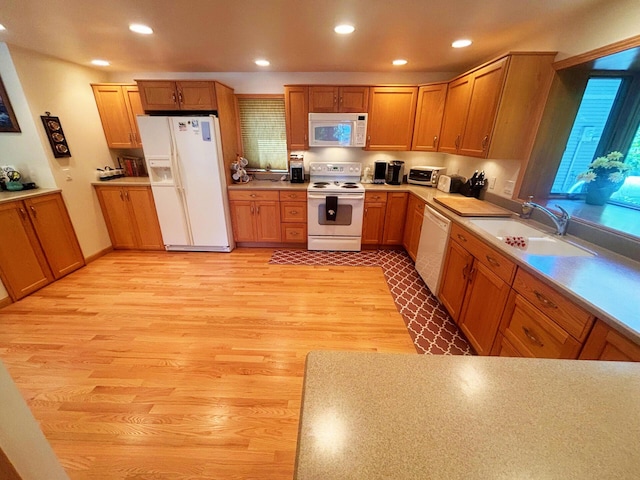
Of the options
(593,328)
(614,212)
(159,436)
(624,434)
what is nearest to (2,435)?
(159,436)

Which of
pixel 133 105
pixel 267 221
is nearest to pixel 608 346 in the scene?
pixel 267 221

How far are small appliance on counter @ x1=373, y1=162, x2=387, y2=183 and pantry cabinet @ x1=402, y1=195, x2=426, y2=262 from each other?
0.59 metres

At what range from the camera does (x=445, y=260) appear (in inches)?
91.9

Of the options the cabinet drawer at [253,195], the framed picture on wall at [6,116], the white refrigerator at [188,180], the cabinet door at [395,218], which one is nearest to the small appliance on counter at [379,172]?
the cabinet door at [395,218]

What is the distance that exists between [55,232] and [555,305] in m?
4.38

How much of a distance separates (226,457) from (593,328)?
1796 millimetres

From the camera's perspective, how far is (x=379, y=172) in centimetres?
368

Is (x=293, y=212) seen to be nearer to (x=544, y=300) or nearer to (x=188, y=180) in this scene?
(x=188, y=180)

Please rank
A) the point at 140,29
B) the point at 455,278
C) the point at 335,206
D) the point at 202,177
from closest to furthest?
the point at 140,29 → the point at 455,278 → the point at 202,177 → the point at 335,206

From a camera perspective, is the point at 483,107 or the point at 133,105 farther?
the point at 133,105

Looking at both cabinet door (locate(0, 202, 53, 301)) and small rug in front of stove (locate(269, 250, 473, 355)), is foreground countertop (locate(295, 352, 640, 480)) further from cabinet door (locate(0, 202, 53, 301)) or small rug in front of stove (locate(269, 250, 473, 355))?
cabinet door (locate(0, 202, 53, 301))

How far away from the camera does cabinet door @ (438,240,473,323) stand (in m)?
2.01

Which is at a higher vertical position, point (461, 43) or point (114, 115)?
point (461, 43)

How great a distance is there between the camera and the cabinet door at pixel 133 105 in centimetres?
329
